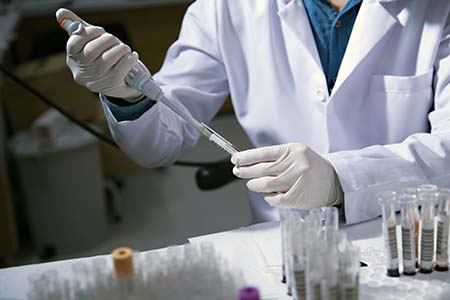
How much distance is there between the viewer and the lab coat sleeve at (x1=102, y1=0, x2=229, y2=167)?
4.65 feet

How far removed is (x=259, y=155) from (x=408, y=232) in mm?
303

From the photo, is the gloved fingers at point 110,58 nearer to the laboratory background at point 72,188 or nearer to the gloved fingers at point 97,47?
the gloved fingers at point 97,47

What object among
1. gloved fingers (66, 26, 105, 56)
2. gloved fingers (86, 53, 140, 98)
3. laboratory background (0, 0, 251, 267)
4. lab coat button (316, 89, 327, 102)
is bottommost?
laboratory background (0, 0, 251, 267)

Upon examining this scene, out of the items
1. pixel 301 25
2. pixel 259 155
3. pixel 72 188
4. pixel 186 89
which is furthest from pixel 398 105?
pixel 72 188

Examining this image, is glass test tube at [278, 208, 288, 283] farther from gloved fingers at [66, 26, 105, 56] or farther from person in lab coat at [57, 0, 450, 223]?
gloved fingers at [66, 26, 105, 56]

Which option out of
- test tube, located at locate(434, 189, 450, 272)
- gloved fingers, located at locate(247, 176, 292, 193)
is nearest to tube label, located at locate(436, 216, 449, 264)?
test tube, located at locate(434, 189, 450, 272)

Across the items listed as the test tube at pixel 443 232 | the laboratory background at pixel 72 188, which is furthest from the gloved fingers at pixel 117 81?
the laboratory background at pixel 72 188

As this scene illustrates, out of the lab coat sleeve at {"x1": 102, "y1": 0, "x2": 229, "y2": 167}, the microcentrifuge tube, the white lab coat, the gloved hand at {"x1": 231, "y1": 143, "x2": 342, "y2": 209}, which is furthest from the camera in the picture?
the lab coat sleeve at {"x1": 102, "y1": 0, "x2": 229, "y2": 167}

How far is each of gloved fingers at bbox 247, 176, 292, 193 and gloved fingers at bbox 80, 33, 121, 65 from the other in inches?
14.4

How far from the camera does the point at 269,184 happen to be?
1.13m

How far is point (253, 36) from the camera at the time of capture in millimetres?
1423

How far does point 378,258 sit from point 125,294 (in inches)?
16.6

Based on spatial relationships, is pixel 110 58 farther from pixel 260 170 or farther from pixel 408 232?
pixel 408 232

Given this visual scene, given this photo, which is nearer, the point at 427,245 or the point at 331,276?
the point at 331,276
